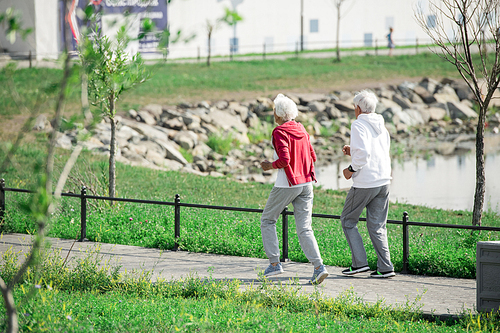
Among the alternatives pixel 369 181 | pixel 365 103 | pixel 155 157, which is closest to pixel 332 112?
pixel 155 157

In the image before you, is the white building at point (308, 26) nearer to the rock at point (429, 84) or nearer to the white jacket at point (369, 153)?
the rock at point (429, 84)

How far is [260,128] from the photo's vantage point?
2422 cm

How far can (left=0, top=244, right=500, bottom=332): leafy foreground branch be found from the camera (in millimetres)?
4430

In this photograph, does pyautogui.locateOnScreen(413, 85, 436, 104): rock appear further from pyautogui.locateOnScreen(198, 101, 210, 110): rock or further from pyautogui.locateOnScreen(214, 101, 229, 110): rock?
pyautogui.locateOnScreen(198, 101, 210, 110): rock

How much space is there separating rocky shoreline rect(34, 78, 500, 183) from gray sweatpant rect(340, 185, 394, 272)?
30.2 ft

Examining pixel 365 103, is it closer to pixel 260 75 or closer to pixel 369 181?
pixel 369 181

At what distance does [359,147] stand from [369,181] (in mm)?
389

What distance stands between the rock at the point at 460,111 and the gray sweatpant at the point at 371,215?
26.4 meters

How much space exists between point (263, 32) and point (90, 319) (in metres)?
41.2

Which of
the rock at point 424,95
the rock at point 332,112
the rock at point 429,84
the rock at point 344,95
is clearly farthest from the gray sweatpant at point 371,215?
the rock at point 429,84

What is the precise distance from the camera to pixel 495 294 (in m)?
4.88

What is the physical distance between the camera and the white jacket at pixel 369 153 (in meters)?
5.88

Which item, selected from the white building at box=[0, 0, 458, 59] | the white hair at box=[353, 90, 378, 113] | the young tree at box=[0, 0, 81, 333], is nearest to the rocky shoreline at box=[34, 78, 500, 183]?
the white hair at box=[353, 90, 378, 113]

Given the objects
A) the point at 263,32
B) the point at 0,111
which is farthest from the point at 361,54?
the point at 0,111
